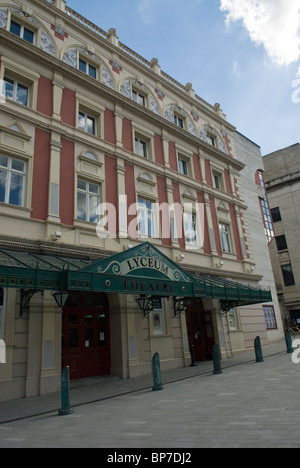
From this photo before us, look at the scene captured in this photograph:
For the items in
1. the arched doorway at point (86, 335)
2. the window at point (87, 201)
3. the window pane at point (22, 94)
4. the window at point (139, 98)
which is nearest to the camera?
the arched doorway at point (86, 335)

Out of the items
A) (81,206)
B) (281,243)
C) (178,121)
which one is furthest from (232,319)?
(281,243)

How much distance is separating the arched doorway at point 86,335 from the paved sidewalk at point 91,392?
746 millimetres

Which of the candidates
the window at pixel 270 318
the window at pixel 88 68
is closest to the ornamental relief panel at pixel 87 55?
the window at pixel 88 68

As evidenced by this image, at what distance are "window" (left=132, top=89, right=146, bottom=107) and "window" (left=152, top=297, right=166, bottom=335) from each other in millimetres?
11438

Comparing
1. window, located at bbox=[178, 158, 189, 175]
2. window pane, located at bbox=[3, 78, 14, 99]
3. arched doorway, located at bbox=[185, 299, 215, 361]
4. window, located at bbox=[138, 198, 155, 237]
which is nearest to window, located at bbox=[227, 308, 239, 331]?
arched doorway, located at bbox=[185, 299, 215, 361]

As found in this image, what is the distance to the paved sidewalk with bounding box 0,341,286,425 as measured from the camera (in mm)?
8422

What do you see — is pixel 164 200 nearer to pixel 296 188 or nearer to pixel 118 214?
pixel 118 214

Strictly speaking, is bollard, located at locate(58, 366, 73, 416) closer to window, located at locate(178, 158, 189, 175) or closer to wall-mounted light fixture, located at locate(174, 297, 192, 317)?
wall-mounted light fixture, located at locate(174, 297, 192, 317)

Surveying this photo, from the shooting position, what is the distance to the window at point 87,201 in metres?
14.1

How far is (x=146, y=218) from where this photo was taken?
16.5 m

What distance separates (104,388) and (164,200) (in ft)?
32.2

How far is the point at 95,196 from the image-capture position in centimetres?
1480

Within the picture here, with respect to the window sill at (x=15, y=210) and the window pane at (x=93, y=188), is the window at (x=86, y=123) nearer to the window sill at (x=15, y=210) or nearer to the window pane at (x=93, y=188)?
the window pane at (x=93, y=188)
